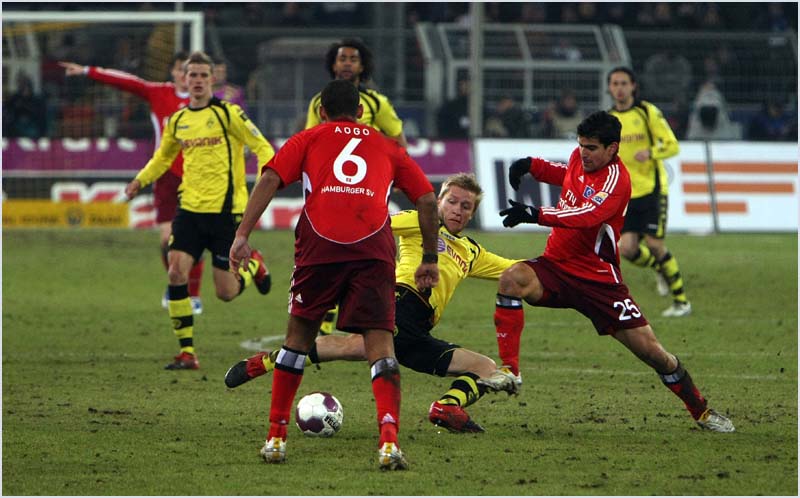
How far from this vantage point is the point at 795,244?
19.9 metres

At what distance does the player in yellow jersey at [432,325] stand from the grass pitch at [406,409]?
0.89 feet

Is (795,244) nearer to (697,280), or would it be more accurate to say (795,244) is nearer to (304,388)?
(697,280)

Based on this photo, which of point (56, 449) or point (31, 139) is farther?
point (31, 139)

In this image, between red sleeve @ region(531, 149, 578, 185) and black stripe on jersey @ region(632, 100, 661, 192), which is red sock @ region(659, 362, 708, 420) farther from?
black stripe on jersey @ region(632, 100, 661, 192)

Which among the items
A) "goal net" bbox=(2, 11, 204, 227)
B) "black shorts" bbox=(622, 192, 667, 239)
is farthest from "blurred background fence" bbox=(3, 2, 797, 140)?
"black shorts" bbox=(622, 192, 667, 239)

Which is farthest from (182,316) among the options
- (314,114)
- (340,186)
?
(340,186)

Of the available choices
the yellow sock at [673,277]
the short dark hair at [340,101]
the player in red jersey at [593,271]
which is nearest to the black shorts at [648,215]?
the yellow sock at [673,277]

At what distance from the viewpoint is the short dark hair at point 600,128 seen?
25.6 ft

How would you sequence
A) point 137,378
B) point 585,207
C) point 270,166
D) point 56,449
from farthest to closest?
point 137,378
point 585,207
point 56,449
point 270,166

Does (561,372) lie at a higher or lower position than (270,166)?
lower

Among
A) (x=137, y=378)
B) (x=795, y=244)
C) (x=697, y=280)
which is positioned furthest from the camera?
(x=795, y=244)

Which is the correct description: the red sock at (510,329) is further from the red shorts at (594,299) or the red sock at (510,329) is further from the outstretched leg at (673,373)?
the outstretched leg at (673,373)

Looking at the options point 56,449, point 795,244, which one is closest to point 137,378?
point 56,449

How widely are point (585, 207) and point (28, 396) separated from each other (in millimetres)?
3650
